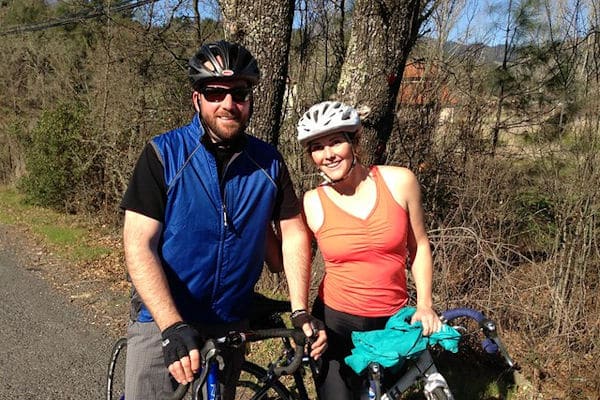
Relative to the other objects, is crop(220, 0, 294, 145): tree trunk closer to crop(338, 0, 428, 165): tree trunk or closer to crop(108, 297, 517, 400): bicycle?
crop(338, 0, 428, 165): tree trunk

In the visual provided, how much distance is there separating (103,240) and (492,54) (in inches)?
295

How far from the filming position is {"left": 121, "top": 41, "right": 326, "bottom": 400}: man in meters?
2.27

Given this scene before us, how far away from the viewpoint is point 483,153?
6.84m

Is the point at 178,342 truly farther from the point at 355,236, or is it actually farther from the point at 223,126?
the point at 355,236

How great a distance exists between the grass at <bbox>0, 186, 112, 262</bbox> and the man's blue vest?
7.03 meters

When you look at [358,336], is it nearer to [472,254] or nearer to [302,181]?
[472,254]

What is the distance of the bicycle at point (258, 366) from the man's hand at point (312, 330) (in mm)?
57

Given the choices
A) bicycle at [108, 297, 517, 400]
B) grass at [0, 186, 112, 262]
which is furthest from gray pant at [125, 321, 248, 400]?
grass at [0, 186, 112, 262]

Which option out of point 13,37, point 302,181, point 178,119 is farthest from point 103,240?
point 13,37

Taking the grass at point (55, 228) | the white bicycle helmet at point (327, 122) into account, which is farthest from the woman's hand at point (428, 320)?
the grass at point (55, 228)

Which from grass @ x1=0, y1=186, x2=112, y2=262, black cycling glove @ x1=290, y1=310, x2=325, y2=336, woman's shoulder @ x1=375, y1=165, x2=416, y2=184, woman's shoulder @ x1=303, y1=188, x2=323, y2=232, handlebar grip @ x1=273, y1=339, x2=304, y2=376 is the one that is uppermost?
woman's shoulder @ x1=375, y1=165, x2=416, y2=184

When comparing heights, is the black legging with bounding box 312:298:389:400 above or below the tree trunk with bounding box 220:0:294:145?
below

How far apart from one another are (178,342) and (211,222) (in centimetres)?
56

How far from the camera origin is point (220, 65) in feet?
7.93
